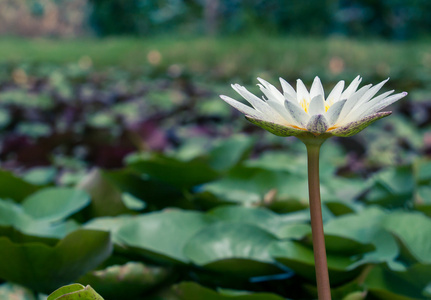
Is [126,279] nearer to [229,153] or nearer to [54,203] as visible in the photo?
[54,203]

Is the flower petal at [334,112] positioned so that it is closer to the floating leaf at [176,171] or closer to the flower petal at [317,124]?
the flower petal at [317,124]

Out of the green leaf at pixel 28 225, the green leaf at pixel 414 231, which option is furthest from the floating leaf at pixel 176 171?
the green leaf at pixel 414 231

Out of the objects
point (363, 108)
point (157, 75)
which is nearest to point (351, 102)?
point (363, 108)

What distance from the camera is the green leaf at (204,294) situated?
0.35 metres

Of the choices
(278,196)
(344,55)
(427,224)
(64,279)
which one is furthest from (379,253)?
(344,55)

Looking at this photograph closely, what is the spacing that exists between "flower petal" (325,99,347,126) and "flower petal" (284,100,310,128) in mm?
11

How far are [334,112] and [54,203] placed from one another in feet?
1.41

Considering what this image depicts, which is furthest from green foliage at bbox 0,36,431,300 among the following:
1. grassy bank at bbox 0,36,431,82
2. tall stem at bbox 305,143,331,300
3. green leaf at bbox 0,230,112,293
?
grassy bank at bbox 0,36,431,82

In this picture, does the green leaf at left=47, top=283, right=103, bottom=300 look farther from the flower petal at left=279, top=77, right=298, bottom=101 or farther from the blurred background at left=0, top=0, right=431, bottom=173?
the blurred background at left=0, top=0, right=431, bottom=173

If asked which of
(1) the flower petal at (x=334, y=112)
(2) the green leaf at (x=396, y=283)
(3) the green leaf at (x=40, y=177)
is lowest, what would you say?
(3) the green leaf at (x=40, y=177)

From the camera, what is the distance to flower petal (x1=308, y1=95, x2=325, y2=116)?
0.78 ft

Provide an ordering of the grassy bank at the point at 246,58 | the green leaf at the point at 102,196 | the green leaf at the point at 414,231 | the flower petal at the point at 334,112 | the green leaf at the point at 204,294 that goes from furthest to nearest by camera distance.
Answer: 1. the grassy bank at the point at 246,58
2. the green leaf at the point at 102,196
3. the green leaf at the point at 414,231
4. the green leaf at the point at 204,294
5. the flower petal at the point at 334,112

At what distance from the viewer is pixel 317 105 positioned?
0.79 feet

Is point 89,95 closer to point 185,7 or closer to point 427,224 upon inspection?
point 427,224
